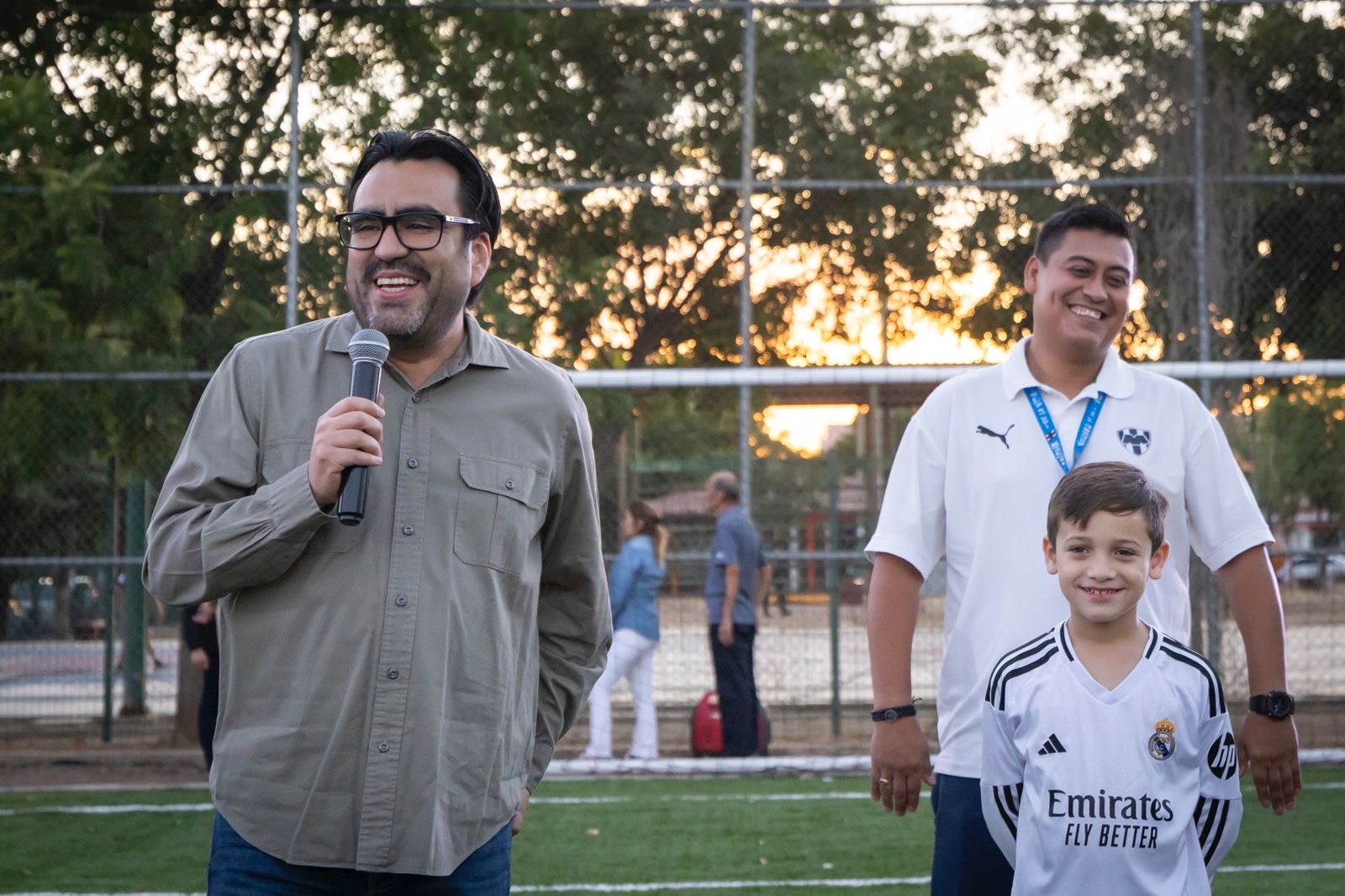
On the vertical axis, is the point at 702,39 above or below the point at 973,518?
above

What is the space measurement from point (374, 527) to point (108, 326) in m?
8.56

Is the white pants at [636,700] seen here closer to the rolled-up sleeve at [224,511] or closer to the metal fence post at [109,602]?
the metal fence post at [109,602]

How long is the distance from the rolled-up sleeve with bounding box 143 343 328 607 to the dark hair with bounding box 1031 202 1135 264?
1936mm

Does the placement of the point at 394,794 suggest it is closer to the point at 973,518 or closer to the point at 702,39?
the point at 973,518

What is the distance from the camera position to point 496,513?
103 inches

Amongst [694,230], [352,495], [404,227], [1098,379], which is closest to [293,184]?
[694,230]

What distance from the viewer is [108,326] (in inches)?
408

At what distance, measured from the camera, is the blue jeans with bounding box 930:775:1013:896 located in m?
3.35

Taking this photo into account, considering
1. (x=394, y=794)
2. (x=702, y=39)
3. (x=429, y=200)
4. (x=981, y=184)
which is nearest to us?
(x=394, y=794)

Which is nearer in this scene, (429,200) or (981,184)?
(429,200)

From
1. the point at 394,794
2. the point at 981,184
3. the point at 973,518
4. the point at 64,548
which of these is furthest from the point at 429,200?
the point at 64,548

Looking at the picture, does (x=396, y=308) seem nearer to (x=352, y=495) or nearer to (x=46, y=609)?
(x=352, y=495)

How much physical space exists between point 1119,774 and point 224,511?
168cm

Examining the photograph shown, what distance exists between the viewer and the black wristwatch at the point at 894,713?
3.49m
